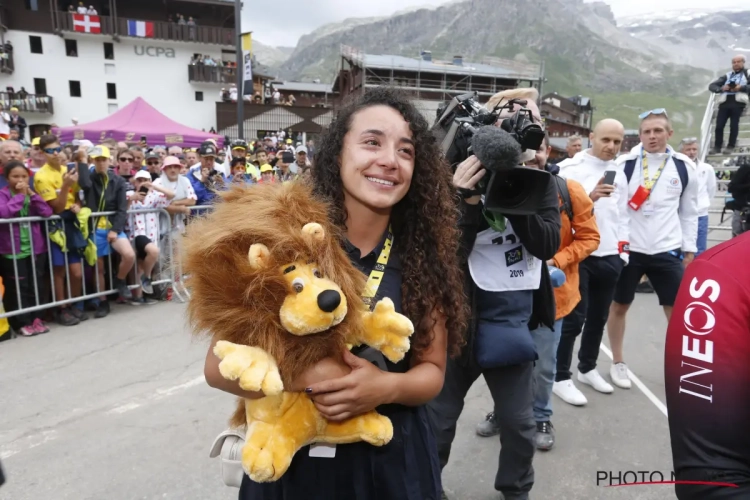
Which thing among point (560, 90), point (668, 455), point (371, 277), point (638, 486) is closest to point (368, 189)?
point (371, 277)

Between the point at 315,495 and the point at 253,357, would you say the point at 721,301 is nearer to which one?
the point at 253,357

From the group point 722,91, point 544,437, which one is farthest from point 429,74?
point 544,437

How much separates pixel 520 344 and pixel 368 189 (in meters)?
1.09

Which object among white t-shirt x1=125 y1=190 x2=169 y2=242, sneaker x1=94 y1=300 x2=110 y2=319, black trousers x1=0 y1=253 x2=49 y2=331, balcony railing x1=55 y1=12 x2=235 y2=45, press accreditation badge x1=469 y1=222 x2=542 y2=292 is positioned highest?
balcony railing x1=55 y1=12 x2=235 y2=45

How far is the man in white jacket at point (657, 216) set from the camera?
152 inches

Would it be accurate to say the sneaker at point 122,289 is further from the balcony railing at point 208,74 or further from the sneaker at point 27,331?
the balcony railing at point 208,74

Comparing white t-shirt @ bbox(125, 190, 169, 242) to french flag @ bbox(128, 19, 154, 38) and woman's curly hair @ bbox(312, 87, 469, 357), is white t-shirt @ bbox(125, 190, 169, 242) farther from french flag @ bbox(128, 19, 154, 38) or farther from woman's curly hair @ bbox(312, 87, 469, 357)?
french flag @ bbox(128, 19, 154, 38)

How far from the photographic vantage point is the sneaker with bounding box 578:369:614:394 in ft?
12.6

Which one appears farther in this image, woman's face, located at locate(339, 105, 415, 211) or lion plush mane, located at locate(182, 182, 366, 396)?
woman's face, located at locate(339, 105, 415, 211)

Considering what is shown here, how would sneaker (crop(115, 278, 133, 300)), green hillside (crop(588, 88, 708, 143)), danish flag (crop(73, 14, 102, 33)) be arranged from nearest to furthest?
sneaker (crop(115, 278, 133, 300))
danish flag (crop(73, 14, 102, 33))
green hillside (crop(588, 88, 708, 143))

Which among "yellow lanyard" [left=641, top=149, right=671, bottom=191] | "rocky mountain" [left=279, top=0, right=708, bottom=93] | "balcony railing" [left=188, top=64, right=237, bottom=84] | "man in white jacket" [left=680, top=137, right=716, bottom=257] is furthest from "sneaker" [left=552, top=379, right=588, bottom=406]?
"rocky mountain" [left=279, top=0, right=708, bottom=93]

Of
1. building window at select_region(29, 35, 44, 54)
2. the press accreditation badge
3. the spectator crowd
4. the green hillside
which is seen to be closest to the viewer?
the press accreditation badge

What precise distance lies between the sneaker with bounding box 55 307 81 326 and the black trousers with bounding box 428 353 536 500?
4.53m

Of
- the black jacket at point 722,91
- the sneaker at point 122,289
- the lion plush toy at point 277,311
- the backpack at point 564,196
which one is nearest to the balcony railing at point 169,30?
the black jacket at point 722,91
